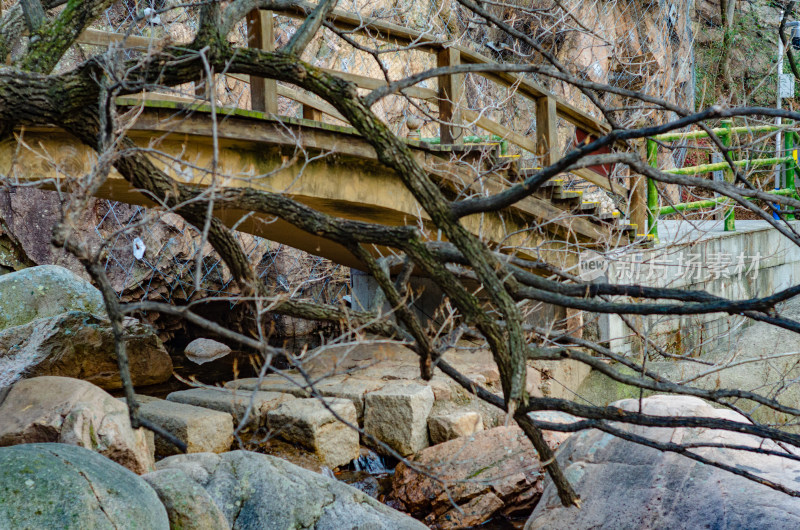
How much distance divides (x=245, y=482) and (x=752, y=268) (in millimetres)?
8215

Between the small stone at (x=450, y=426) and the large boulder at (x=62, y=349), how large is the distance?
10.6 ft

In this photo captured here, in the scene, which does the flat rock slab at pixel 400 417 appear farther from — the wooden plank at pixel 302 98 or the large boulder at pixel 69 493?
the large boulder at pixel 69 493

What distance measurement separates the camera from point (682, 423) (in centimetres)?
342

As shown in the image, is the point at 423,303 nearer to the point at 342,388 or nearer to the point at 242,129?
the point at 342,388

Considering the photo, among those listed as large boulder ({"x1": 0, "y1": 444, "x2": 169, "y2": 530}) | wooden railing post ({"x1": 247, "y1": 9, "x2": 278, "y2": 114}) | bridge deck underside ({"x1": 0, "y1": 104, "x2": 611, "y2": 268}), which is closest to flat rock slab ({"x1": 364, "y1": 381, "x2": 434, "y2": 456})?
bridge deck underside ({"x1": 0, "y1": 104, "x2": 611, "y2": 268})

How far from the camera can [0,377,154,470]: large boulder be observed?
5141 mm

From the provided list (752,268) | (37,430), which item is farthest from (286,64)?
(752,268)

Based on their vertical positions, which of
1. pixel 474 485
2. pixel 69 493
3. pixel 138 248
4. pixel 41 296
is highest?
pixel 138 248

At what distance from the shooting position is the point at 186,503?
4.29 m

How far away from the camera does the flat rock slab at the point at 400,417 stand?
23.2 ft

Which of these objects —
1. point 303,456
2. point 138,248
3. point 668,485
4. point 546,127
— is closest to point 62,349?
point 303,456

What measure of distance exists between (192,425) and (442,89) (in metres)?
3.57

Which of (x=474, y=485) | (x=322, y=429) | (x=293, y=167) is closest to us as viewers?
(x=474, y=485)

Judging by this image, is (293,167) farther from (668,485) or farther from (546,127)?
(668,485)
